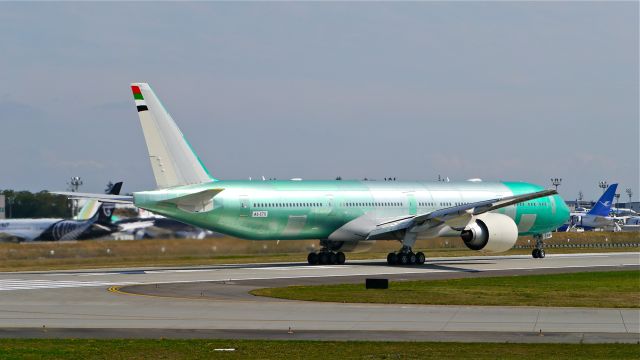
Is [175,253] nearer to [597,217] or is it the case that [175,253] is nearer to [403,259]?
[403,259]

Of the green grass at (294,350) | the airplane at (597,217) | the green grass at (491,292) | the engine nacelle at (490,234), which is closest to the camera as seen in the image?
the green grass at (294,350)

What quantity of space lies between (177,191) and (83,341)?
25502mm

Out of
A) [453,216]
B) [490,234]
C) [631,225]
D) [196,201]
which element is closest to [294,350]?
[196,201]

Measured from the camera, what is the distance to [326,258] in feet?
182

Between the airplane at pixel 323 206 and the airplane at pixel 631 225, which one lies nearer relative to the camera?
the airplane at pixel 323 206

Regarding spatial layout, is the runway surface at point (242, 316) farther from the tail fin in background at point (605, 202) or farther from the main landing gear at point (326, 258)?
the tail fin in background at point (605, 202)

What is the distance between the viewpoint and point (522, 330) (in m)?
24.8

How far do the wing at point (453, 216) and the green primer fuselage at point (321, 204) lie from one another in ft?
3.65

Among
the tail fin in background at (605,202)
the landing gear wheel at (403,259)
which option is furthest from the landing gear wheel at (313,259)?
the tail fin in background at (605,202)

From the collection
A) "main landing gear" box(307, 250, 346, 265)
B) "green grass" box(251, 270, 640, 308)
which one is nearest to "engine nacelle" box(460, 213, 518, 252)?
"main landing gear" box(307, 250, 346, 265)

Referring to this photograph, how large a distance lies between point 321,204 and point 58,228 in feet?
176

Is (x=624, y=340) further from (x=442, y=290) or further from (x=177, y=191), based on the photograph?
(x=177, y=191)

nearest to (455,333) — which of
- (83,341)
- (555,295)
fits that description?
(83,341)

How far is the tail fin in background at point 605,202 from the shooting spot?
103319 mm
